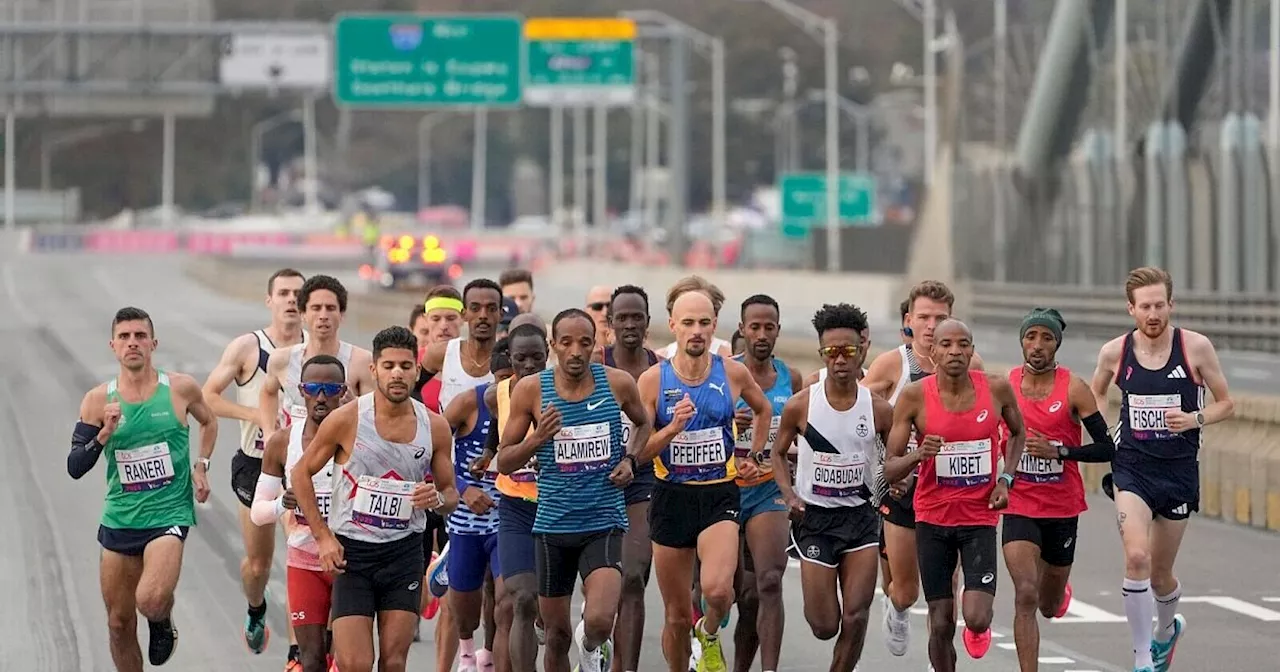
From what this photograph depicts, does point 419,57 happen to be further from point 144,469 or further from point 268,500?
point 268,500

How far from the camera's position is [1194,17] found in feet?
132

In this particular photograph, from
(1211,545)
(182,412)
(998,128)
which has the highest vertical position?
(998,128)

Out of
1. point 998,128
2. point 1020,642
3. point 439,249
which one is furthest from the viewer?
point 439,249

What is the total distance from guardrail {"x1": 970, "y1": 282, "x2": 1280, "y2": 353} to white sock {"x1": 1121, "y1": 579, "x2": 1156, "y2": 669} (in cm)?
2557

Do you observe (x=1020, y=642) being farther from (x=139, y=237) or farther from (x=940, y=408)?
(x=139, y=237)

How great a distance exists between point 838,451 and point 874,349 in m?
21.9

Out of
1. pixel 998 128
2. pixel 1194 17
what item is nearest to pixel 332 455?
pixel 1194 17

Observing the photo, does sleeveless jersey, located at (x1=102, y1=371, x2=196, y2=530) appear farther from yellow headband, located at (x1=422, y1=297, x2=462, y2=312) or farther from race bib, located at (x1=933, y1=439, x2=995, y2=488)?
race bib, located at (x1=933, y1=439, x2=995, y2=488)

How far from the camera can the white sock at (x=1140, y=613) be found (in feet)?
38.0

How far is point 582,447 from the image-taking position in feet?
33.9

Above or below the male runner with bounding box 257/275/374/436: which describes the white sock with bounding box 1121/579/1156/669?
below

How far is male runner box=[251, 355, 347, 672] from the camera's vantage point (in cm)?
997

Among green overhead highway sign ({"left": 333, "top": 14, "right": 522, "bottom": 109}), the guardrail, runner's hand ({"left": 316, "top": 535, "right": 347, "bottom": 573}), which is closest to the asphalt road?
runner's hand ({"left": 316, "top": 535, "right": 347, "bottom": 573})

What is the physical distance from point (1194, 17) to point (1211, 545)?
23922 millimetres
